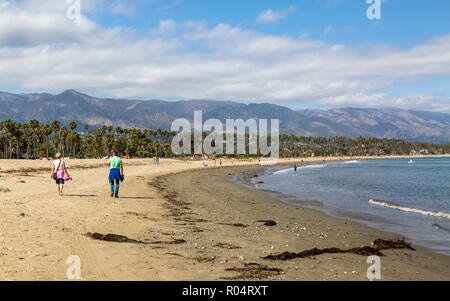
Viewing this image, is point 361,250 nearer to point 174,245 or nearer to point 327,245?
point 327,245

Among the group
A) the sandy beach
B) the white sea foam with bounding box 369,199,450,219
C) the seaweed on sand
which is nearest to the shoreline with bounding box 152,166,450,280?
the sandy beach

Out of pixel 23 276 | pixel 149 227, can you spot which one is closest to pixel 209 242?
pixel 149 227

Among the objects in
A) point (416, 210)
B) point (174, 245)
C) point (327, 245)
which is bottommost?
Result: point (416, 210)

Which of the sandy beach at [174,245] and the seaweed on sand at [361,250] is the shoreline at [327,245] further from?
the seaweed on sand at [361,250]

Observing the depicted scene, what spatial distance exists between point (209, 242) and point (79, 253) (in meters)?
4.02

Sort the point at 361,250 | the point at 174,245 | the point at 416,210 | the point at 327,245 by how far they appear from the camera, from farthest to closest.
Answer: the point at 416,210 < the point at 327,245 < the point at 361,250 < the point at 174,245

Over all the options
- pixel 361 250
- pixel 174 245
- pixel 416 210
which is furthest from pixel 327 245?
pixel 416 210

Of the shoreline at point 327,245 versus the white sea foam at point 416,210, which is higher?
the shoreline at point 327,245

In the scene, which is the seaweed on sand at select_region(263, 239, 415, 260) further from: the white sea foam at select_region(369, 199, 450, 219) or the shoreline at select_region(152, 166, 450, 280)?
the white sea foam at select_region(369, 199, 450, 219)

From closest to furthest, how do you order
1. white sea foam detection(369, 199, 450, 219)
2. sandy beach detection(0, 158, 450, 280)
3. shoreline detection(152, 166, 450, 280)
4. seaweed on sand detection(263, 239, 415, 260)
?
sandy beach detection(0, 158, 450, 280), shoreline detection(152, 166, 450, 280), seaweed on sand detection(263, 239, 415, 260), white sea foam detection(369, 199, 450, 219)

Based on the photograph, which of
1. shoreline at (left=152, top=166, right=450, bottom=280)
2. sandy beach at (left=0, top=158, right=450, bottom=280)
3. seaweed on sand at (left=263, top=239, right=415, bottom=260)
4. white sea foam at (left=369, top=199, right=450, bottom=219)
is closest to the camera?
sandy beach at (left=0, top=158, right=450, bottom=280)

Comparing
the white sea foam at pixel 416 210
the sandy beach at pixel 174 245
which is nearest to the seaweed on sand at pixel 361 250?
the sandy beach at pixel 174 245

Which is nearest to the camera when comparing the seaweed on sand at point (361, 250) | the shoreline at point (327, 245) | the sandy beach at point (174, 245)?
the sandy beach at point (174, 245)

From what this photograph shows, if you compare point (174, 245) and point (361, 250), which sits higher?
point (174, 245)
